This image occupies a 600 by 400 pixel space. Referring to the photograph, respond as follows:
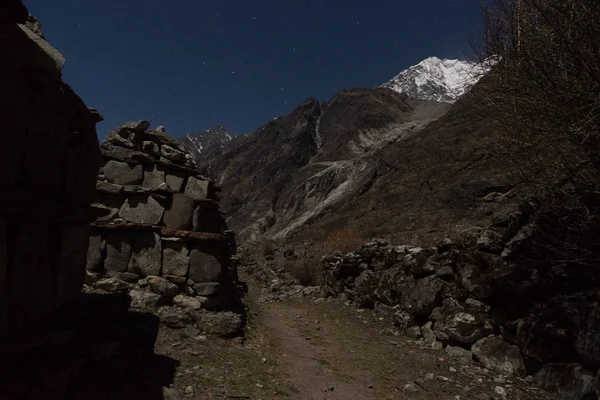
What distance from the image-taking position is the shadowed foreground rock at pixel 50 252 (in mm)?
3229

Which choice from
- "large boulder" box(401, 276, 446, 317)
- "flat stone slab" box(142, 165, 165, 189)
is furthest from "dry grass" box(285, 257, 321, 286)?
"flat stone slab" box(142, 165, 165, 189)

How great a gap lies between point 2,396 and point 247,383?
10.5ft

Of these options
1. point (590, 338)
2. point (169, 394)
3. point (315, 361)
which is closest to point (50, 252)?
point (169, 394)

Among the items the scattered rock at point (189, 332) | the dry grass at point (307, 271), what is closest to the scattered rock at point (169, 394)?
the scattered rock at point (189, 332)

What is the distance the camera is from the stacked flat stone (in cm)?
765

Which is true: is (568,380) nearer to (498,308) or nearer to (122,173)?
(498,308)

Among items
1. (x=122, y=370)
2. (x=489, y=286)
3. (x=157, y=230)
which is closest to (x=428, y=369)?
(x=489, y=286)

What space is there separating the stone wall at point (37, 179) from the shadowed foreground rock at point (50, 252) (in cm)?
1

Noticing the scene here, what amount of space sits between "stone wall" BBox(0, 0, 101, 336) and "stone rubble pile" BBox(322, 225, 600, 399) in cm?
637

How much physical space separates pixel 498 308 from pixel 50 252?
7142 mm

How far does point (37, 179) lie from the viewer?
13.0 ft

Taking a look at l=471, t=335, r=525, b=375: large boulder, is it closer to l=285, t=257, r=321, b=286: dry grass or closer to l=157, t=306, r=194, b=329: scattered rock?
l=157, t=306, r=194, b=329: scattered rock

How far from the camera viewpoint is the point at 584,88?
215 inches

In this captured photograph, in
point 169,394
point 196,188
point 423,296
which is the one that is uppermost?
point 196,188
